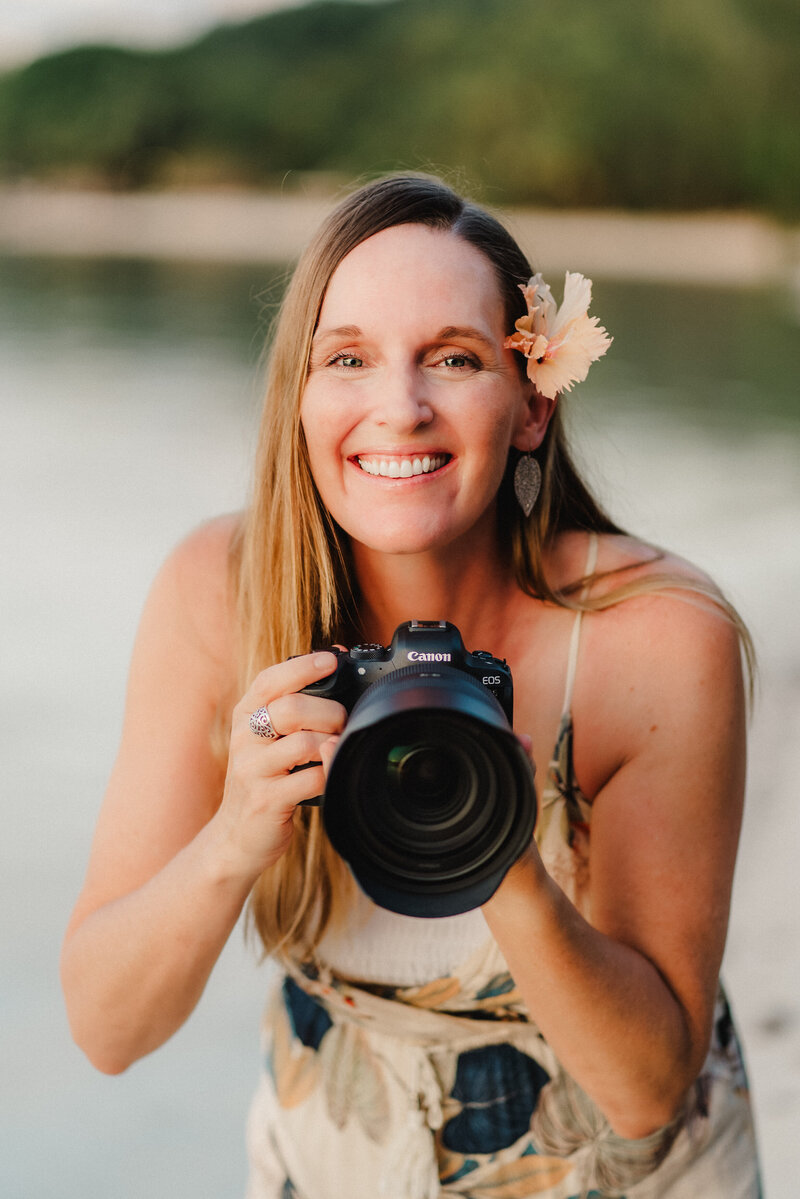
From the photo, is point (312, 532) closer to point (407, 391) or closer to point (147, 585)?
point (407, 391)

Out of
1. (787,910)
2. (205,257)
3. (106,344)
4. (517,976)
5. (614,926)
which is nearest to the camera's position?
(517,976)

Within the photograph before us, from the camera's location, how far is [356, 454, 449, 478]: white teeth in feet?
3.31

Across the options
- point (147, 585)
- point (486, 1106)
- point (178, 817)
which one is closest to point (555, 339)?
point (178, 817)

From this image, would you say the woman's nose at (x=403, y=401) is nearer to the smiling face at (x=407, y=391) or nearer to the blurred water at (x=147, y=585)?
the smiling face at (x=407, y=391)

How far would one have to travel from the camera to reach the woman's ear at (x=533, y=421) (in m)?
1.17

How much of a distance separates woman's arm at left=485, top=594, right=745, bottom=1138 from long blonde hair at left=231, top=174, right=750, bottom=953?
0.07 metres

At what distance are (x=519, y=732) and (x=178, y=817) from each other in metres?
0.34

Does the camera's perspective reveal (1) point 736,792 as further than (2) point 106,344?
No

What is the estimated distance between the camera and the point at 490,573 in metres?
1.23

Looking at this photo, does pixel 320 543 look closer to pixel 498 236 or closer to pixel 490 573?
pixel 490 573

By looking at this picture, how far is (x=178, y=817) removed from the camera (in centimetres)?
114

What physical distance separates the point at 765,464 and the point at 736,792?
24.0 feet

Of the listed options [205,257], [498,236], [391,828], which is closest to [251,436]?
[498,236]

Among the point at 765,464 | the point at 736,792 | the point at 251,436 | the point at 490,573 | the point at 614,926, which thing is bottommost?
the point at 614,926
